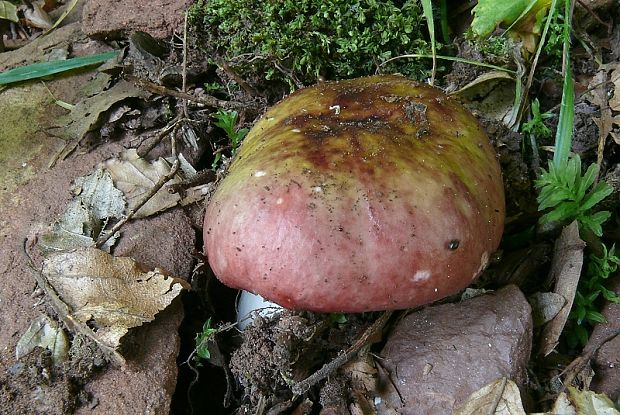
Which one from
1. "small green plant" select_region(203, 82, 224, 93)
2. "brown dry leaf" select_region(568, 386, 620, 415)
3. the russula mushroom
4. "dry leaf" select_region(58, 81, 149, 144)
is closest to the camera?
the russula mushroom

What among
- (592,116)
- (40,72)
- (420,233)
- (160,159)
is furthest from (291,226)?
(40,72)

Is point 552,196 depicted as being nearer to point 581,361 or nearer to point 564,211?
point 564,211

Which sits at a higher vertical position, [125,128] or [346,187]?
[346,187]

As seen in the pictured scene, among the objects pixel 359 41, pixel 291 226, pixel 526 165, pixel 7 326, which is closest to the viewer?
pixel 291 226

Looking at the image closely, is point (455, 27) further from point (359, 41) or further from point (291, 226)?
point (291, 226)

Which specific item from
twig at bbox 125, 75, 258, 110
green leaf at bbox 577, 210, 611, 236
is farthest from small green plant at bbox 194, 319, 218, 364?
green leaf at bbox 577, 210, 611, 236

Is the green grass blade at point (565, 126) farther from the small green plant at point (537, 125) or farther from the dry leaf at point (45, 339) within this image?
the dry leaf at point (45, 339)

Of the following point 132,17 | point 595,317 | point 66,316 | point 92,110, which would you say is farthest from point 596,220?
point 132,17

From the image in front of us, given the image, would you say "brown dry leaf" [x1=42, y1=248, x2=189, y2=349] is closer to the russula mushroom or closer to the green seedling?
the russula mushroom
